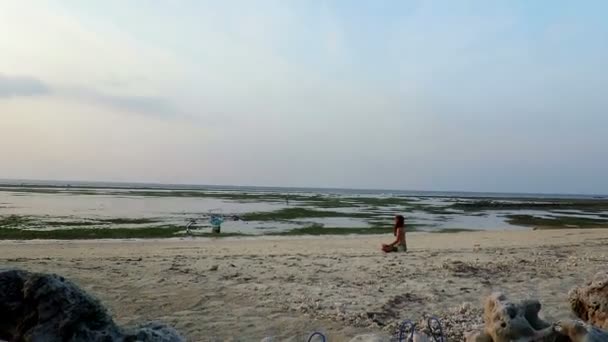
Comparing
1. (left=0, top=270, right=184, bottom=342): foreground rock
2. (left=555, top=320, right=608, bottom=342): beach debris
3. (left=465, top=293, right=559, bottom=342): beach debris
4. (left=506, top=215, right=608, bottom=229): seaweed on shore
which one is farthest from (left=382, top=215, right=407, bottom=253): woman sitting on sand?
(left=506, top=215, right=608, bottom=229): seaweed on shore

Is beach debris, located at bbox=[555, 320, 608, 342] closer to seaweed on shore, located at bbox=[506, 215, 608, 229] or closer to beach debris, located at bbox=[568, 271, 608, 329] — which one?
beach debris, located at bbox=[568, 271, 608, 329]

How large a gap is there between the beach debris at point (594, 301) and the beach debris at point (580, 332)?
1.72 meters

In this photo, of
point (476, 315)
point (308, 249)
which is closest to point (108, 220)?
point (308, 249)

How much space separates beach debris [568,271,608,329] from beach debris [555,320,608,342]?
1717 millimetres

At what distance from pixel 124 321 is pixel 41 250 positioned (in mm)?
10779

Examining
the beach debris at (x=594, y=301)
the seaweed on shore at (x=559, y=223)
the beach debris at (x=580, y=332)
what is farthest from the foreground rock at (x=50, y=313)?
the seaweed on shore at (x=559, y=223)

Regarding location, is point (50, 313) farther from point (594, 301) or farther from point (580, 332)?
point (594, 301)

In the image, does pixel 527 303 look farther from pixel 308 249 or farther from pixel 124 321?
pixel 308 249

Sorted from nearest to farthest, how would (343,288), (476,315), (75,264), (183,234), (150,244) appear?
(476,315)
(343,288)
(75,264)
(150,244)
(183,234)

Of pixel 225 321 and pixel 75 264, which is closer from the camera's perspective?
pixel 225 321

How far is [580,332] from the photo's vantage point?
198 inches

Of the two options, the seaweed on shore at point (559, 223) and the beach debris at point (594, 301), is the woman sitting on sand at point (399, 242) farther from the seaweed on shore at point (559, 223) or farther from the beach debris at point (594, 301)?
the seaweed on shore at point (559, 223)

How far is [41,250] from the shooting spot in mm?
17078

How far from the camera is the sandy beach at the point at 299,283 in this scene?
26.2 feet
